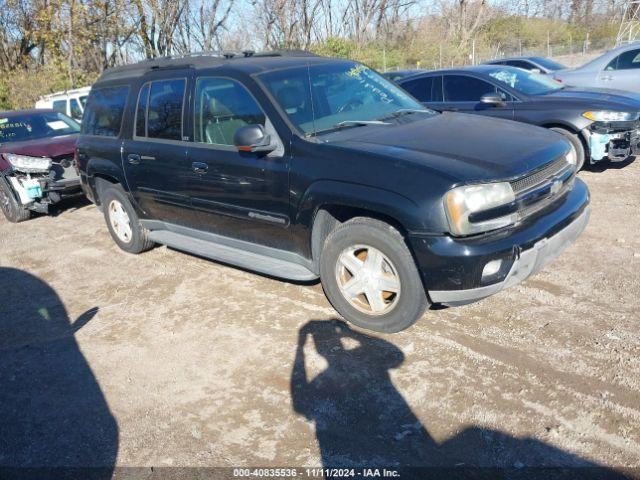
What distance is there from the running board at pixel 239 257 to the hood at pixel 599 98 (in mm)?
4937

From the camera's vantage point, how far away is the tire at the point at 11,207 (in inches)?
314

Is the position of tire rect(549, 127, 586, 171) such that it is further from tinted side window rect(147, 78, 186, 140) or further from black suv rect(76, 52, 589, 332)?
tinted side window rect(147, 78, 186, 140)

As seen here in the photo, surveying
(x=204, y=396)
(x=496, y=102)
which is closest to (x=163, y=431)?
(x=204, y=396)

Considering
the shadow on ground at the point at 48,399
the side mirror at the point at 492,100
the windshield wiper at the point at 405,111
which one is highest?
the windshield wiper at the point at 405,111

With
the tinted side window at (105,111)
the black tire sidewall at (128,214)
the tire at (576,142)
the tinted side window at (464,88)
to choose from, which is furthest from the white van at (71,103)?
the tire at (576,142)

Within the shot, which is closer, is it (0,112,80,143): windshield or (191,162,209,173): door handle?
(191,162,209,173): door handle

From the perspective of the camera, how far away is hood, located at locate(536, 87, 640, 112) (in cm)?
687

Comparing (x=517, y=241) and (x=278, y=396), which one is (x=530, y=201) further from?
(x=278, y=396)

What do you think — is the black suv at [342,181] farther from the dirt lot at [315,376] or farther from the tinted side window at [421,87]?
the tinted side window at [421,87]

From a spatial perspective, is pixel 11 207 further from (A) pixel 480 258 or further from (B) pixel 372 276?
(A) pixel 480 258

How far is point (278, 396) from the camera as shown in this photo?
3.24 meters

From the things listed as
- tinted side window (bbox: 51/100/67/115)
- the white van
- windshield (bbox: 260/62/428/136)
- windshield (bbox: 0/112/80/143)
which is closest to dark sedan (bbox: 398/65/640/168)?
windshield (bbox: 260/62/428/136)

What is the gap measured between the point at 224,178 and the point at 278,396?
1901mm

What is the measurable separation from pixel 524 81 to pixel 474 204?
18.1ft
